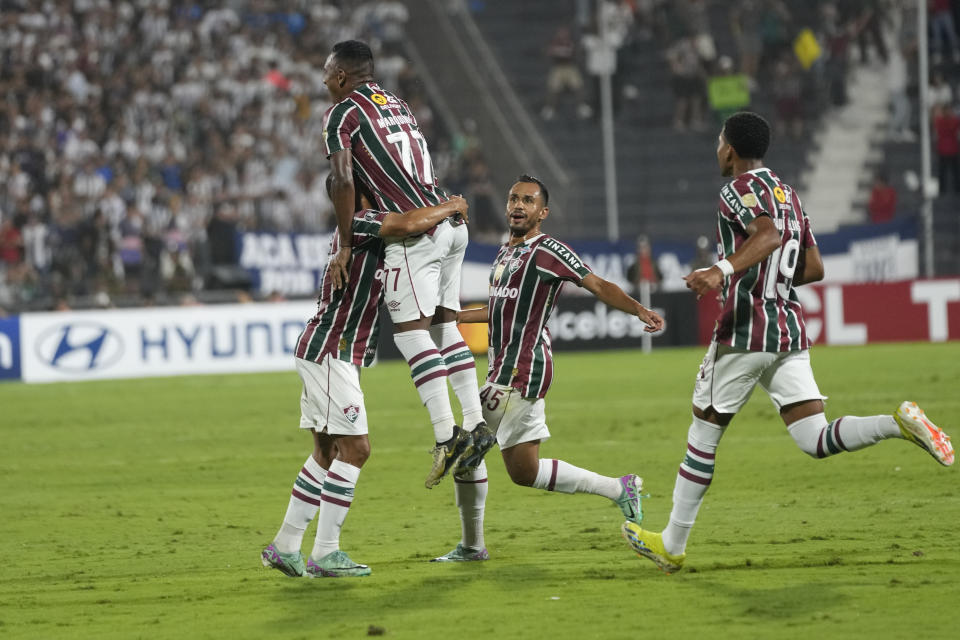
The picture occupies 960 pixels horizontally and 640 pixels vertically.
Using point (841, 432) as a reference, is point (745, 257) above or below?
above

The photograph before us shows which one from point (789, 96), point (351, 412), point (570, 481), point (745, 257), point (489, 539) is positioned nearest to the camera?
point (745, 257)

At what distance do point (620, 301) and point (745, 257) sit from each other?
86 cm

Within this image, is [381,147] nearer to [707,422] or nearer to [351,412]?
[351,412]

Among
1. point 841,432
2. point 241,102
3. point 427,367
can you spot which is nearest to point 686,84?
point 241,102

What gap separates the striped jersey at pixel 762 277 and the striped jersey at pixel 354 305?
1.73 metres

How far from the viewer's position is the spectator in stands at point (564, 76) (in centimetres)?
2981

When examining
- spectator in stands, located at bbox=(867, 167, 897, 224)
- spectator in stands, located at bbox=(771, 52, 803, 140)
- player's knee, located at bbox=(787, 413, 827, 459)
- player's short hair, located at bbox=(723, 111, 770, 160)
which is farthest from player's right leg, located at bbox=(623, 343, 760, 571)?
spectator in stands, located at bbox=(771, 52, 803, 140)

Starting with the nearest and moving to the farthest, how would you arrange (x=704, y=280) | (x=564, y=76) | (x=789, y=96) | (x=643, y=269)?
(x=704, y=280)
(x=643, y=269)
(x=789, y=96)
(x=564, y=76)

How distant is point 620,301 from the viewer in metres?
6.87

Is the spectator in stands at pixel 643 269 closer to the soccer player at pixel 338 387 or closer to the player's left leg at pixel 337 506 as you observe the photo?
the soccer player at pixel 338 387

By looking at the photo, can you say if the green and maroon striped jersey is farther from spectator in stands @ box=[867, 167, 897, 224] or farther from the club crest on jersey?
spectator in stands @ box=[867, 167, 897, 224]

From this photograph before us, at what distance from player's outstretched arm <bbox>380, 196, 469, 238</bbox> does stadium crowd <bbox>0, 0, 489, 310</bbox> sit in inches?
651

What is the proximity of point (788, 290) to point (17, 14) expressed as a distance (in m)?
25.3

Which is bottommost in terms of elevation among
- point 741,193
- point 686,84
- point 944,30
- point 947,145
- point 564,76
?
point 741,193
